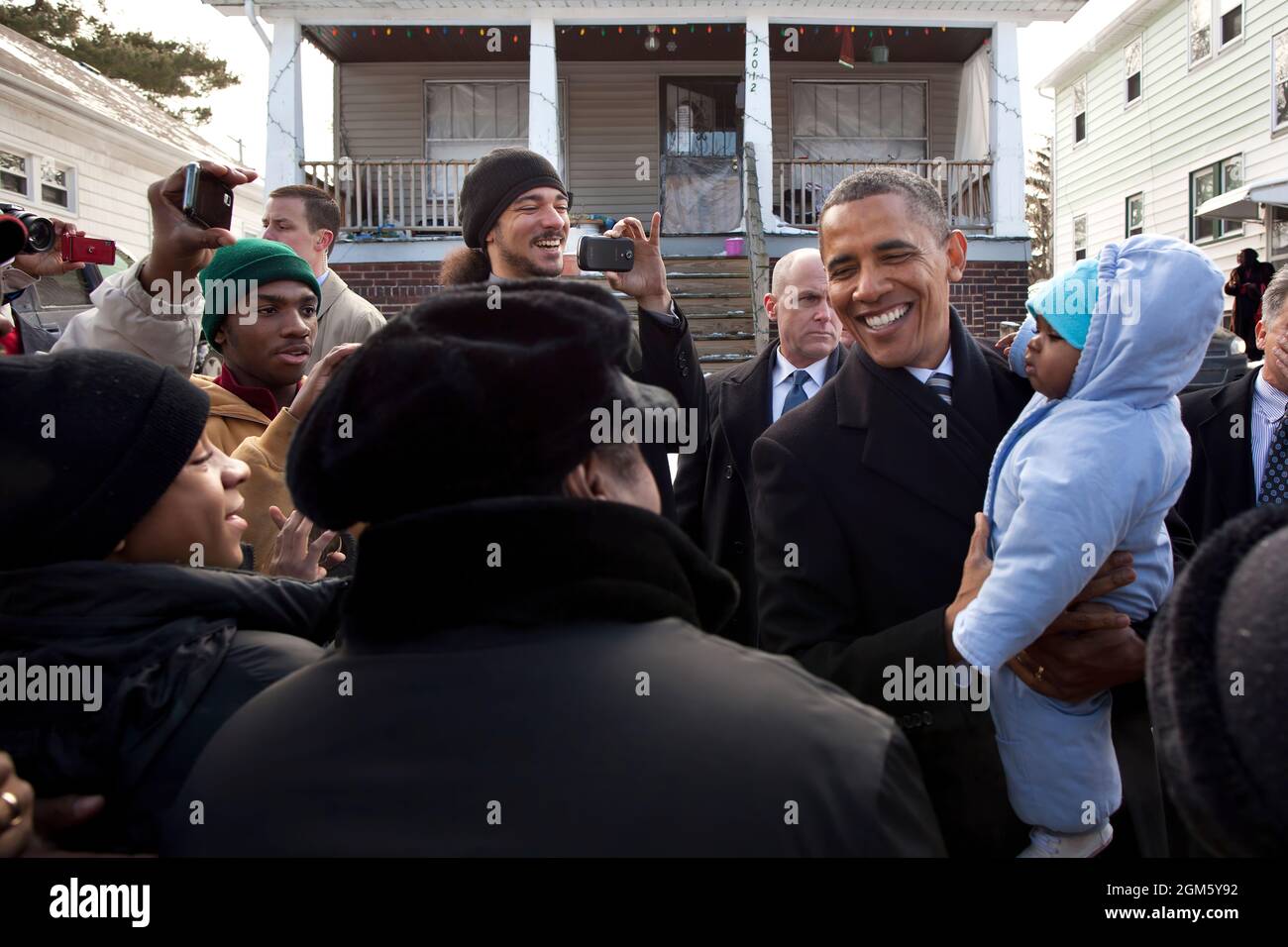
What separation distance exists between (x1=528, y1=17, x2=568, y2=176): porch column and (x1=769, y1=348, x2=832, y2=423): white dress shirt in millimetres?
9478

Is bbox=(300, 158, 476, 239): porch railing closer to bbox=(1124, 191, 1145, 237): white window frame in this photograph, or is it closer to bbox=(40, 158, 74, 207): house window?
bbox=(40, 158, 74, 207): house window

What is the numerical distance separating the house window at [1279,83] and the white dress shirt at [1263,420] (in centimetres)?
1459

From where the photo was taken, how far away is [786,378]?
4137mm

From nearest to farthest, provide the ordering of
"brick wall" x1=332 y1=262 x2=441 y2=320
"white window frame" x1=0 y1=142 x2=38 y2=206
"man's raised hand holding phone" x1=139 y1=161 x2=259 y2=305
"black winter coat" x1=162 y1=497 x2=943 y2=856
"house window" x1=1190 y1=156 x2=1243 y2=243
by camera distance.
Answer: "black winter coat" x1=162 y1=497 x2=943 y2=856 < "man's raised hand holding phone" x1=139 y1=161 x2=259 y2=305 < "brick wall" x1=332 y1=262 x2=441 y2=320 < "white window frame" x1=0 y1=142 x2=38 y2=206 < "house window" x1=1190 y1=156 x2=1243 y2=243

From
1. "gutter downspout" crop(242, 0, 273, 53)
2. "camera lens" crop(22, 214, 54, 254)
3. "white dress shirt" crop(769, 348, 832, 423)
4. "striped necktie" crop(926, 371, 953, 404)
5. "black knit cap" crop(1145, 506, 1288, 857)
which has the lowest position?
"black knit cap" crop(1145, 506, 1288, 857)

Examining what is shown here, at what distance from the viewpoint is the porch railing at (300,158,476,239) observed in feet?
43.0

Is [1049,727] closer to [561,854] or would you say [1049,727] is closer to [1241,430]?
[561,854]

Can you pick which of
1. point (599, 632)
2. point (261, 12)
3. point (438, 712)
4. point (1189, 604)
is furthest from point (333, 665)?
point (261, 12)

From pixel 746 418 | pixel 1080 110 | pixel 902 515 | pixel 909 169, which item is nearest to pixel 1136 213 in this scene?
pixel 1080 110

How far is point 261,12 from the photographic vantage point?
518 inches

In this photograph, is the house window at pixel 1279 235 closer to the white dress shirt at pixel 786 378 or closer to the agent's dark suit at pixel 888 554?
the white dress shirt at pixel 786 378

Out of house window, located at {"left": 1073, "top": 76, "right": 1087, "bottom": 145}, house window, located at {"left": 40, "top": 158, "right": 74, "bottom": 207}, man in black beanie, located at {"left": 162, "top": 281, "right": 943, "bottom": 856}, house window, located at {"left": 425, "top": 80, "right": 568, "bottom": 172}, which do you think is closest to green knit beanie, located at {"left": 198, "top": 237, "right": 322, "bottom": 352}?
man in black beanie, located at {"left": 162, "top": 281, "right": 943, "bottom": 856}

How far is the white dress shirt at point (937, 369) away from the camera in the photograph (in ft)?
8.60

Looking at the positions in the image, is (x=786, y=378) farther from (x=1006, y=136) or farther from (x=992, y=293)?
(x=1006, y=136)
